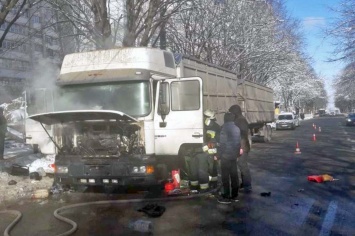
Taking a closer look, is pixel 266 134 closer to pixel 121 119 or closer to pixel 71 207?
pixel 121 119

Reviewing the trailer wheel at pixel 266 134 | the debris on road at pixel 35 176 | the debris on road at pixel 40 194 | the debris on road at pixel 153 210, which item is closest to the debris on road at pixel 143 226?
the debris on road at pixel 153 210

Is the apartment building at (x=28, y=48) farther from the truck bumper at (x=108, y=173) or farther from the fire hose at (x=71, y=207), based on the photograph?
the fire hose at (x=71, y=207)

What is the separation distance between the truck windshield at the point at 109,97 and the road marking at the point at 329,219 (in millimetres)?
3898

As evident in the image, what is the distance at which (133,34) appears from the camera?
15086mm

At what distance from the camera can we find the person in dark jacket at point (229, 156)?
Answer: 838 centimetres

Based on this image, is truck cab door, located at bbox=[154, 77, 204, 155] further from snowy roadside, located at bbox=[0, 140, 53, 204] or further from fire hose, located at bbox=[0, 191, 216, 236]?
snowy roadside, located at bbox=[0, 140, 53, 204]

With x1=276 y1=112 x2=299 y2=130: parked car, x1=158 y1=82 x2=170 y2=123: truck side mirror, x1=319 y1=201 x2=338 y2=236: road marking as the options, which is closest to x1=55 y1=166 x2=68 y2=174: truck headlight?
x1=158 y1=82 x2=170 y2=123: truck side mirror

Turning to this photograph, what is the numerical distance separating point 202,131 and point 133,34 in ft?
23.2

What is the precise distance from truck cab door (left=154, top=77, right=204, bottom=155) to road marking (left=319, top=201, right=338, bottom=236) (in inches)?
114

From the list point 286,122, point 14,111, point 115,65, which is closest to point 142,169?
point 115,65

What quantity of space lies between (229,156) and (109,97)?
2733mm

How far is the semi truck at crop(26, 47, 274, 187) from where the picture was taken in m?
8.65

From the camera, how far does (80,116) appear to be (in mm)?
8492

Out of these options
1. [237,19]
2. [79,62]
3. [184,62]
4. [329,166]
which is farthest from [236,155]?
[237,19]
